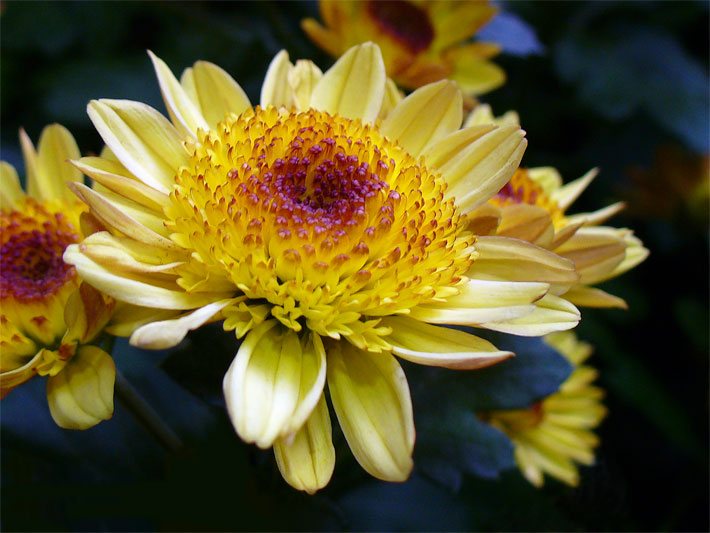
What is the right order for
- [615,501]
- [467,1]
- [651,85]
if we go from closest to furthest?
[615,501] < [467,1] < [651,85]

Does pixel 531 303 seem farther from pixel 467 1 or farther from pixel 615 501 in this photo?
pixel 467 1

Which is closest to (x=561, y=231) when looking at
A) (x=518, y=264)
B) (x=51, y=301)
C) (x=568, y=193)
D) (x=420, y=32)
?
(x=518, y=264)

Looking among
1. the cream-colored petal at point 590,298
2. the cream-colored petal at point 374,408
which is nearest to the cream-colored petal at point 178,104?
the cream-colored petal at point 374,408

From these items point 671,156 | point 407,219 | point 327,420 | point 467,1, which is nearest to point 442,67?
point 467,1

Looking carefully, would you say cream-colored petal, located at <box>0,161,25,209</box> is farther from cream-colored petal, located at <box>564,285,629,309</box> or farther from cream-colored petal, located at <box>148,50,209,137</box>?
cream-colored petal, located at <box>564,285,629,309</box>

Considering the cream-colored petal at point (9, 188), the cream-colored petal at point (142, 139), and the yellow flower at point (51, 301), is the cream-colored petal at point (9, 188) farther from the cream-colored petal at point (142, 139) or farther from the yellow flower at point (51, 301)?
the cream-colored petal at point (142, 139)
